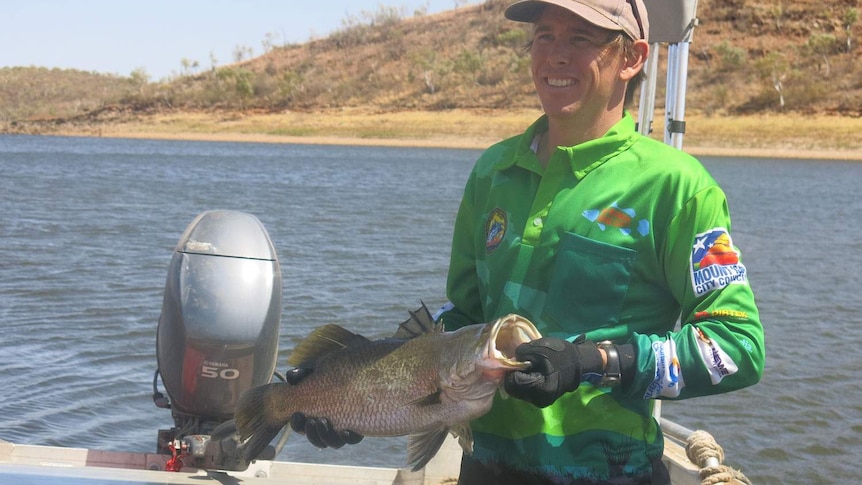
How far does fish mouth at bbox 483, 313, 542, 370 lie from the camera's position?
2.32m

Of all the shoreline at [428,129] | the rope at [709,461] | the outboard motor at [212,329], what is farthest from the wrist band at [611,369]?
the shoreline at [428,129]

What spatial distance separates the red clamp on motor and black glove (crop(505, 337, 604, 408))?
234cm

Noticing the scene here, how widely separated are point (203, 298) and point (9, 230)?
13945mm

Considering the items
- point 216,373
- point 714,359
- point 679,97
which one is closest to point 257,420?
point 714,359

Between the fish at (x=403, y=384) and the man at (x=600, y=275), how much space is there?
11 cm

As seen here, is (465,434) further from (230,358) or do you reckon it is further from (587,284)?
(230,358)

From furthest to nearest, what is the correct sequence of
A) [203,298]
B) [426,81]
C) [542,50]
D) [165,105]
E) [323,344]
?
[165,105]
[426,81]
[203,298]
[323,344]
[542,50]

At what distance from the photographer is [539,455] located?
99.7 inches

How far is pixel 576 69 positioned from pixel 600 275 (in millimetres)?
509

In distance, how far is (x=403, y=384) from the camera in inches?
101

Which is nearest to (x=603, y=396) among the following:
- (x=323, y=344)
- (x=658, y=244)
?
(x=658, y=244)

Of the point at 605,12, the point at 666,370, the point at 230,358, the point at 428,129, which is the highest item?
the point at 605,12

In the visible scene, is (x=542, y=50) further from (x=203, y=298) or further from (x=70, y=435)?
(x=70, y=435)

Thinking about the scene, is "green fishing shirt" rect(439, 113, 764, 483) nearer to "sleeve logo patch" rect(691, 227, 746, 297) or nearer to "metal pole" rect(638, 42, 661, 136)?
"sleeve logo patch" rect(691, 227, 746, 297)
